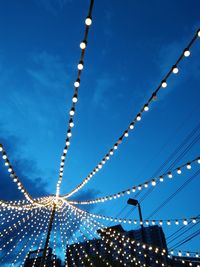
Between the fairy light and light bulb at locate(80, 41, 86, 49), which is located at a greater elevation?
light bulb at locate(80, 41, 86, 49)

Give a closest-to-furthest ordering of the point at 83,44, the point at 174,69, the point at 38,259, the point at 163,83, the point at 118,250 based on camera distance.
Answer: the point at 83,44
the point at 174,69
the point at 163,83
the point at 118,250
the point at 38,259

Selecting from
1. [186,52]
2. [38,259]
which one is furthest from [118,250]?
[38,259]

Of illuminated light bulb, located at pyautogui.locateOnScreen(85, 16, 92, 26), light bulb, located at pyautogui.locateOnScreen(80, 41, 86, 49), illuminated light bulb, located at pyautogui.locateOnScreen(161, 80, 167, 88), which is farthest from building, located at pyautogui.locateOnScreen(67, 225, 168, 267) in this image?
illuminated light bulb, located at pyautogui.locateOnScreen(85, 16, 92, 26)

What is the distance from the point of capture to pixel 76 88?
3863mm

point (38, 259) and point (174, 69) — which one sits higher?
point (38, 259)

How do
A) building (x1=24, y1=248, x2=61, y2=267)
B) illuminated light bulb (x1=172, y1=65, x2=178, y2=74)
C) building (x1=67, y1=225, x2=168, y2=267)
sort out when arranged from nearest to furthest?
illuminated light bulb (x1=172, y1=65, x2=178, y2=74) → building (x1=67, y1=225, x2=168, y2=267) → building (x1=24, y1=248, x2=61, y2=267)

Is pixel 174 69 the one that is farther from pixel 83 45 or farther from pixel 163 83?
pixel 83 45

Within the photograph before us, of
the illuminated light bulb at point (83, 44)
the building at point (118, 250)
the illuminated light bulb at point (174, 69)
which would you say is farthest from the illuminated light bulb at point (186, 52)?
the building at point (118, 250)

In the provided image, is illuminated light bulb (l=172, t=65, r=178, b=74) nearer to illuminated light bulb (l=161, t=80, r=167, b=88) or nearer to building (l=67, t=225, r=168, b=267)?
illuminated light bulb (l=161, t=80, r=167, b=88)

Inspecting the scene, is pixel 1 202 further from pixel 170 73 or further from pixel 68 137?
pixel 170 73

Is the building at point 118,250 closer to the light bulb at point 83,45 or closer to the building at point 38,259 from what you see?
the building at point 38,259

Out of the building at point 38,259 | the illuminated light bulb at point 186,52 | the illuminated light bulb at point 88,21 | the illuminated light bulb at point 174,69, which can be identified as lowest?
the illuminated light bulb at point 186,52

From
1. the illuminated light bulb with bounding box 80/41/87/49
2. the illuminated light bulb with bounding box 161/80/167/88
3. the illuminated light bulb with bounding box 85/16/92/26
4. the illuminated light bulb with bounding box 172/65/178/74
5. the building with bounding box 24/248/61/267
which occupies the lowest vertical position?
the illuminated light bulb with bounding box 172/65/178/74

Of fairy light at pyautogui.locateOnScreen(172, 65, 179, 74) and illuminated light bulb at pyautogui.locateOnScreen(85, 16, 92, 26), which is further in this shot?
fairy light at pyautogui.locateOnScreen(172, 65, 179, 74)
